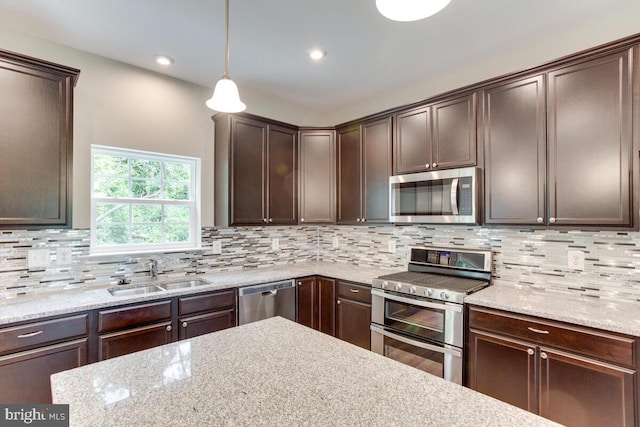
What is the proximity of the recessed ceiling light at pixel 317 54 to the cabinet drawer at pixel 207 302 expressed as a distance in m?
2.05

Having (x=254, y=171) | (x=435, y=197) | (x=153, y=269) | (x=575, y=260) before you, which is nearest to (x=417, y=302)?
(x=435, y=197)

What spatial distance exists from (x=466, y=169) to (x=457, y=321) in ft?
3.70

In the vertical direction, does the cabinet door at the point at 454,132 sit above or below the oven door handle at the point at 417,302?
above

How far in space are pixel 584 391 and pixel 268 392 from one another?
1.81 m

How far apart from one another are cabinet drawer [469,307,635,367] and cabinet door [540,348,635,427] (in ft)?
0.16

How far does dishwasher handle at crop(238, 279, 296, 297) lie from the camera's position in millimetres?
2775

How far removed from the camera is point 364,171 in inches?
127

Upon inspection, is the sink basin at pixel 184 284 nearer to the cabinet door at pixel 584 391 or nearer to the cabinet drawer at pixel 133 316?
the cabinet drawer at pixel 133 316

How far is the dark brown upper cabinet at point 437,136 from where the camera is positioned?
248 centimetres

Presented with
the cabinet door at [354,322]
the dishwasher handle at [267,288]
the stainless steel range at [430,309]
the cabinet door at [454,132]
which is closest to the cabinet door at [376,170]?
the cabinet door at [454,132]

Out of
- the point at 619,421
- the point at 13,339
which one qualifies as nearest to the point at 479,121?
the point at 619,421

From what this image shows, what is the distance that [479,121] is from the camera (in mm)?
2422

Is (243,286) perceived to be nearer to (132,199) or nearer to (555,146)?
(132,199)

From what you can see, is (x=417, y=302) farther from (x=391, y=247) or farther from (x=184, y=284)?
(x=184, y=284)
